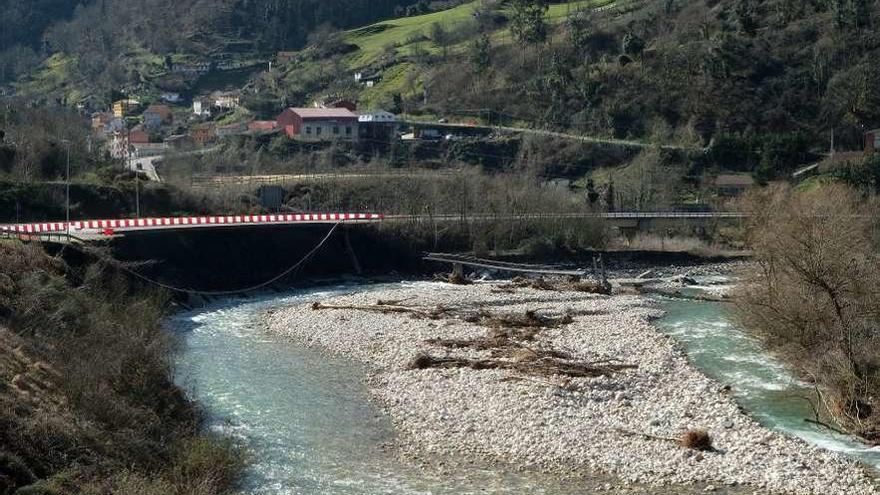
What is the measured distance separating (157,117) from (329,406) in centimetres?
11228

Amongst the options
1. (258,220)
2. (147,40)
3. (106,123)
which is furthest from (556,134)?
(147,40)

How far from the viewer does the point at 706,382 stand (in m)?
32.7

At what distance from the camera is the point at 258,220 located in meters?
63.2

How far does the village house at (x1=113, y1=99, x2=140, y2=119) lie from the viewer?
140m

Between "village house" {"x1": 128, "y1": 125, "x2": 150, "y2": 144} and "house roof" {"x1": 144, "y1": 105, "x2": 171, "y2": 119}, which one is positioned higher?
"house roof" {"x1": 144, "y1": 105, "x2": 171, "y2": 119}

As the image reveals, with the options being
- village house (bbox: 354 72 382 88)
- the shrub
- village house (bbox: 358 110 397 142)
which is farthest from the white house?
the shrub

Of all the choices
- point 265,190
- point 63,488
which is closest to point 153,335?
point 63,488

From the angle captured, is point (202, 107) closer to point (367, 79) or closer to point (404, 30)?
point (367, 79)

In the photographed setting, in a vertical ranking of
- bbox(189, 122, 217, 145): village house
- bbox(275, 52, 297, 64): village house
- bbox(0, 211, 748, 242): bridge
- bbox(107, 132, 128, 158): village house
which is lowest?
bbox(0, 211, 748, 242): bridge

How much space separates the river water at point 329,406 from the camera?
24.3 m

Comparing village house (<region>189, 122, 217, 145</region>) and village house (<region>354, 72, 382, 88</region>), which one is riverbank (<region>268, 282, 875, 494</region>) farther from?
village house (<region>354, 72, 382, 88</region>)

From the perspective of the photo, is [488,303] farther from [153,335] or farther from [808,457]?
[808,457]

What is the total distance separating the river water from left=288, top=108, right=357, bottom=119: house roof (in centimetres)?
6262

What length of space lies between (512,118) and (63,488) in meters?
93.2
